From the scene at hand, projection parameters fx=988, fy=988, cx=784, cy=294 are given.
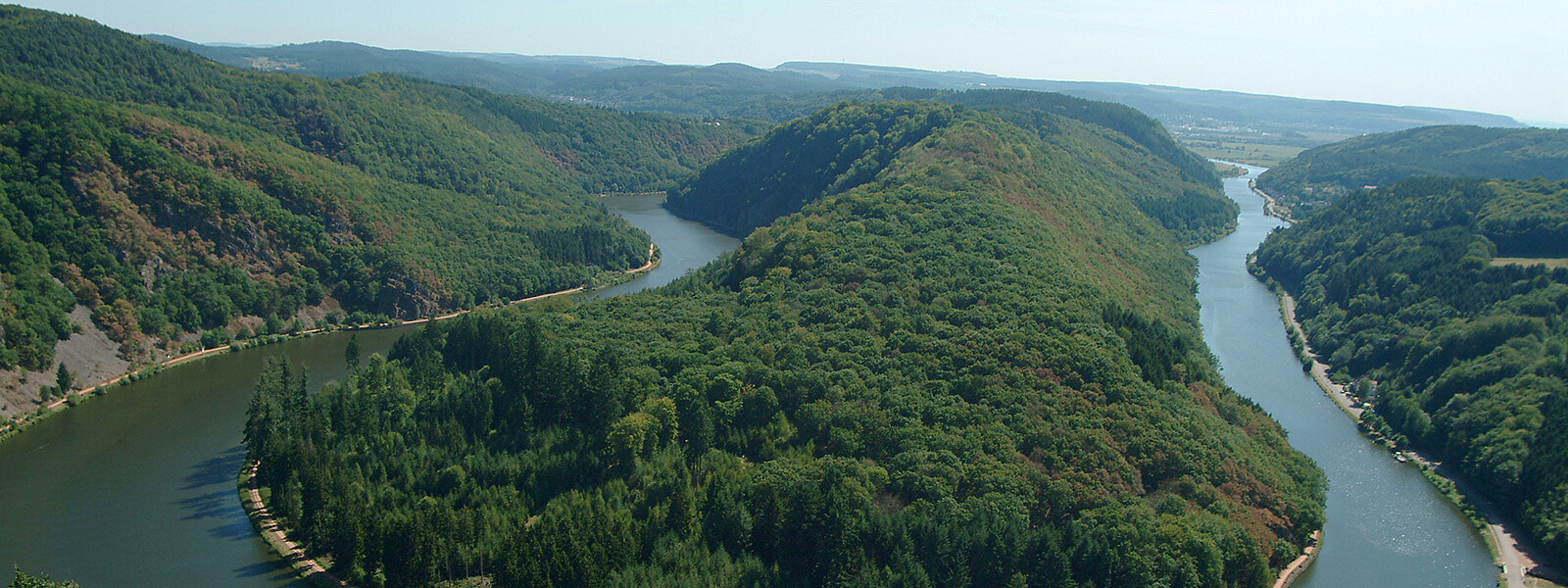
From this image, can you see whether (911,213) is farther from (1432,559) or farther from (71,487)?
(71,487)

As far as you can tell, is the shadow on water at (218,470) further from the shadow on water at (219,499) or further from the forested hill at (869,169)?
the forested hill at (869,169)

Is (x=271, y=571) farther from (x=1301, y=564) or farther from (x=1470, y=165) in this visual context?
(x=1470, y=165)

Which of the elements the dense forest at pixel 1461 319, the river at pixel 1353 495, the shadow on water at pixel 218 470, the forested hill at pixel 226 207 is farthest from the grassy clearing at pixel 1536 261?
the shadow on water at pixel 218 470

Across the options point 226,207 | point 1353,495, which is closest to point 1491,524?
point 1353,495

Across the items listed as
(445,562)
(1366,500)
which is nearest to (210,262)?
(445,562)

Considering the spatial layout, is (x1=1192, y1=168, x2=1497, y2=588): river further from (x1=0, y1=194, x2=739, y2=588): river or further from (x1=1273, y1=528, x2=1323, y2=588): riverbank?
(x1=0, y1=194, x2=739, y2=588): river

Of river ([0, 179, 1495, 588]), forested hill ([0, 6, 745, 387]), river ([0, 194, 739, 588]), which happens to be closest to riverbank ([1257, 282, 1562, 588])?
river ([0, 179, 1495, 588])
